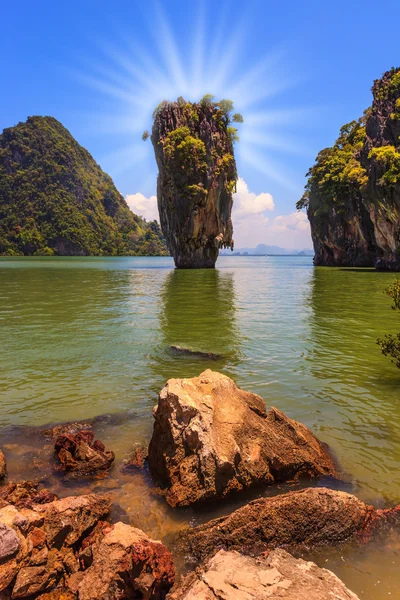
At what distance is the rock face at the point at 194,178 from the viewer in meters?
52.6

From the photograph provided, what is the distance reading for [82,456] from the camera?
17.7 feet

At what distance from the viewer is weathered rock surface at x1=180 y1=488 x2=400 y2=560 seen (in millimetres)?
3879

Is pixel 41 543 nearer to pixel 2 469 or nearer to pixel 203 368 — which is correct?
pixel 2 469

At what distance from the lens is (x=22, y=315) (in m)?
17.8

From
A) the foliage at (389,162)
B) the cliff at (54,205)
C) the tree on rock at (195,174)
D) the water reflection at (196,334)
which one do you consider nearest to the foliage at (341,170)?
the foliage at (389,162)

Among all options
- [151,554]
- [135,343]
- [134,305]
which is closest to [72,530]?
[151,554]

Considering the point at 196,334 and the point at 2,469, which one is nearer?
the point at 2,469

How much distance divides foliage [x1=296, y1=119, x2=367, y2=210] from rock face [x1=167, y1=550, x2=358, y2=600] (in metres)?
50.6

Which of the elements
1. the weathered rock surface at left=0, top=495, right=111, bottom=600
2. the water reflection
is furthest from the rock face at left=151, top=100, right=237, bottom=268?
the weathered rock surface at left=0, top=495, right=111, bottom=600

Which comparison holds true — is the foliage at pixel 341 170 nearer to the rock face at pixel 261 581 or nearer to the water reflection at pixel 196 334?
the water reflection at pixel 196 334

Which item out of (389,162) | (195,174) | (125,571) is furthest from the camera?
(195,174)

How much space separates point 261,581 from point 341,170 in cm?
6086

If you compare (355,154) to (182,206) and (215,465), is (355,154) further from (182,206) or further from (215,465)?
(215,465)

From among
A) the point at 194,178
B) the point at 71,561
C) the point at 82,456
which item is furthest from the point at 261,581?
the point at 194,178
